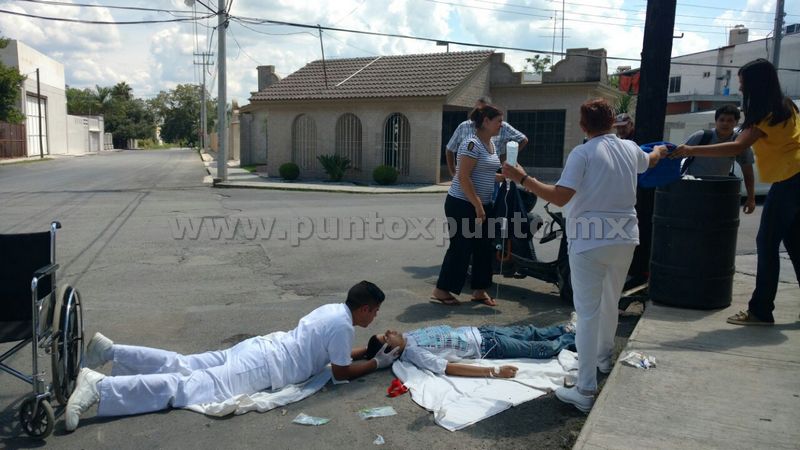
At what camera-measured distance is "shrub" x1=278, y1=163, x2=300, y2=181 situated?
25.5 metres

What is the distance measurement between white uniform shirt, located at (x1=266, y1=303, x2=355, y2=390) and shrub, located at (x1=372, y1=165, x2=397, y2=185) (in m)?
19.5

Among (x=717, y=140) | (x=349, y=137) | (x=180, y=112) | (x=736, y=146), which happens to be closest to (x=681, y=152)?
(x=736, y=146)

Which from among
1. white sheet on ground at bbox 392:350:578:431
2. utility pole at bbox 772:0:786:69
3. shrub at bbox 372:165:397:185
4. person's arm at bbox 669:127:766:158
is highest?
utility pole at bbox 772:0:786:69

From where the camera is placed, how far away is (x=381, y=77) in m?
26.1

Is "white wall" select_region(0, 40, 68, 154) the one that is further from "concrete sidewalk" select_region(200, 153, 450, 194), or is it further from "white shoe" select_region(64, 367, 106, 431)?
"white shoe" select_region(64, 367, 106, 431)

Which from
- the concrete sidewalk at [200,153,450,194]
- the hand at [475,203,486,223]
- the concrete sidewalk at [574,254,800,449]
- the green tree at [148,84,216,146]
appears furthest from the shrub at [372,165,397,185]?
the green tree at [148,84,216,146]

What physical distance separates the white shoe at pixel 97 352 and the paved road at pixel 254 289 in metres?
0.32

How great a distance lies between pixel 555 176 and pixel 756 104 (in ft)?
71.2

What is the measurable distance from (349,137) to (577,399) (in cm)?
2302

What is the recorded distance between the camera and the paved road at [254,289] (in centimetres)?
380

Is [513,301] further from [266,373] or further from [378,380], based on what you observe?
[266,373]

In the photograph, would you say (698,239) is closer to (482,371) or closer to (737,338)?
(737,338)

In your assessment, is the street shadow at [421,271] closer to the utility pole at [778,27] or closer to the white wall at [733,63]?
the utility pole at [778,27]

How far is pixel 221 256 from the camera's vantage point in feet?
30.1
